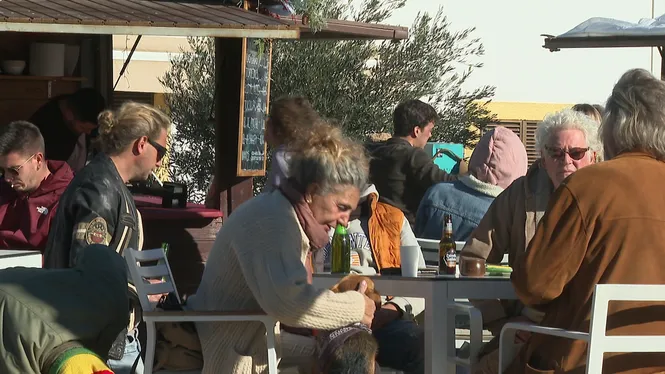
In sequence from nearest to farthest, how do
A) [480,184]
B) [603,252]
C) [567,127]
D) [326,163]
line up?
[603,252], [326,163], [567,127], [480,184]

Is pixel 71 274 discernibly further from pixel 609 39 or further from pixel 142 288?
pixel 609 39

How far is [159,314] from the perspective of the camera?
176 inches

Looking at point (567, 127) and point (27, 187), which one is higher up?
point (567, 127)

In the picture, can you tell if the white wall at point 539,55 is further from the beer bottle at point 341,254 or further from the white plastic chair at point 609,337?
the white plastic chair at point 609,337

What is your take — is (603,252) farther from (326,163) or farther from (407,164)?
(407,164)

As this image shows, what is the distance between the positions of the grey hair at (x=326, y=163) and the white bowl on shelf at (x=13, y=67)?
655cm

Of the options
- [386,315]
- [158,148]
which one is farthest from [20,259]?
[386,315]

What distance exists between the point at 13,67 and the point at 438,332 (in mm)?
6696

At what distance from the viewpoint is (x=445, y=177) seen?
26.7ft

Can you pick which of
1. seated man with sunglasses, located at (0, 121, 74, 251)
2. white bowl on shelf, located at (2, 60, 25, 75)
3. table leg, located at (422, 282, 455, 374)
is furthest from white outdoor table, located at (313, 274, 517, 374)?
white bowl on shelf, located at (2, 60, 25, 75)

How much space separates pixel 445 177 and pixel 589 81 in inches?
405

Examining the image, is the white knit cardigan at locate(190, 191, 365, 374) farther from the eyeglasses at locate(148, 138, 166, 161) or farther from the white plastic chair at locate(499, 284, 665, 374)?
the eyeglasses at locate(148, 138, 166, 161)

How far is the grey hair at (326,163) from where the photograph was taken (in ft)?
14.4

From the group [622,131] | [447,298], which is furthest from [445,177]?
[622,131]
